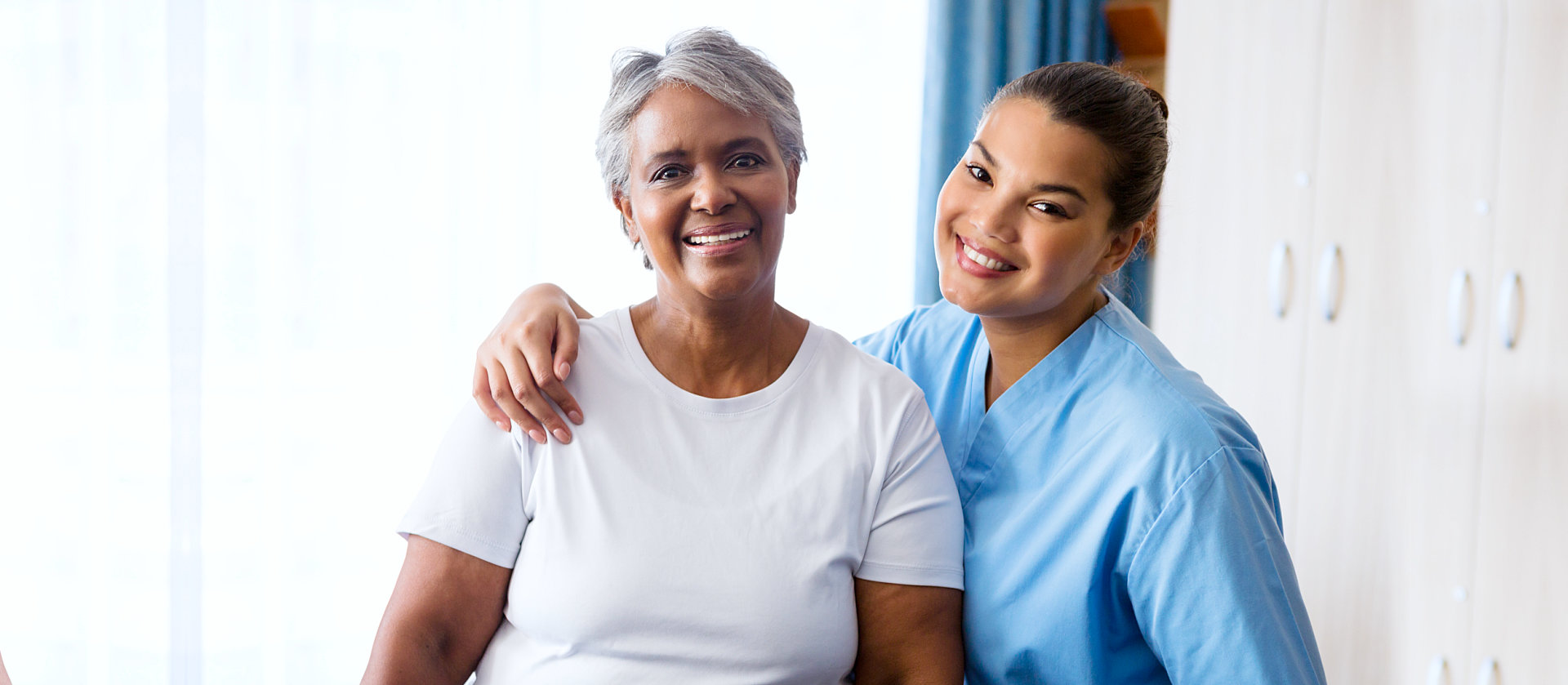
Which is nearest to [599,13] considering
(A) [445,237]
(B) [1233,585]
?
(A) [445,237]

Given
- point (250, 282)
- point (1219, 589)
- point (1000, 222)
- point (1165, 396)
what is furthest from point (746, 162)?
point (250, 282)

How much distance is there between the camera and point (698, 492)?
1.09 meters

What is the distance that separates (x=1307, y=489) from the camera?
78.9 inches

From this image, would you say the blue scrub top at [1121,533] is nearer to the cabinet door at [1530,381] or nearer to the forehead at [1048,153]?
the forehead at [1048,153]

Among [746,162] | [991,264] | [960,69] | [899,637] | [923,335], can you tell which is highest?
[960,69]

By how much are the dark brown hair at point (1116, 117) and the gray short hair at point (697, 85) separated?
317 millimetres

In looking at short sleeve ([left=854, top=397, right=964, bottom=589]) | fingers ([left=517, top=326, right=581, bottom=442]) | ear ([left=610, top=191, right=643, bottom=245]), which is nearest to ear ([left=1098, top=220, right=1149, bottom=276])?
short sleeve ([left=854, top=397, right=964, bottom=589])

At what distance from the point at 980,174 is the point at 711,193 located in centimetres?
40

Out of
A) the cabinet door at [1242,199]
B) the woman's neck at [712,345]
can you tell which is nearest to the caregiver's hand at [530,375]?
the woman's neck at [712,345]

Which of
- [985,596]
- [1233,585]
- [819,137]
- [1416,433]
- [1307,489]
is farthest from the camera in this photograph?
[819,137]

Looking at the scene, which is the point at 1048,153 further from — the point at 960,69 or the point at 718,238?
the point at 960,69

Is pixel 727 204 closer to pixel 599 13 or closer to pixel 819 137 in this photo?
pixel 599 13

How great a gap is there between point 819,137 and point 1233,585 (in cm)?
168

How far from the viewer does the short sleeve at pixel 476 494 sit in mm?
1033
